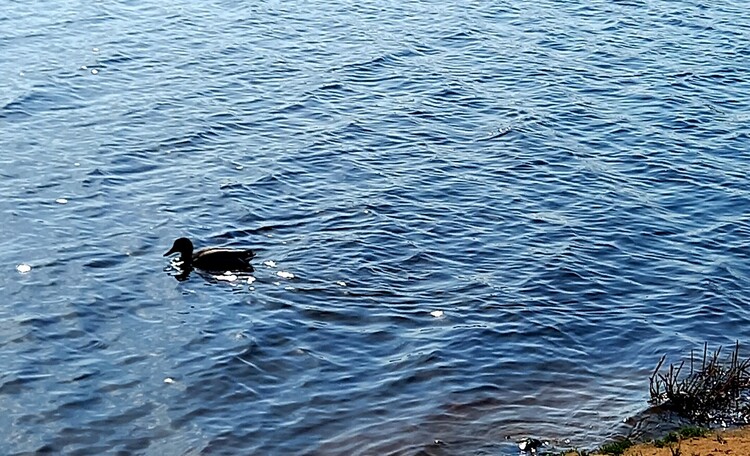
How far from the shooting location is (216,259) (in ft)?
45.1

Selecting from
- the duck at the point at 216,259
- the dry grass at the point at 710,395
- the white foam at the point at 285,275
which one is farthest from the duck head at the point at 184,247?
the dry grass at the point at 710,395

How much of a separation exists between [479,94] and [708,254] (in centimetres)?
678

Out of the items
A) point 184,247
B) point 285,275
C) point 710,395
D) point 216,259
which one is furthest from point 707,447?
point 184,247

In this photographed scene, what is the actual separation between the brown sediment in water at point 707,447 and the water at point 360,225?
0.89 meters

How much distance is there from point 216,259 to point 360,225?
2304 millimetres

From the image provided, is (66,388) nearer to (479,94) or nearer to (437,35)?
(479,94)

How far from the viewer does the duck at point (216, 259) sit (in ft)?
45.1

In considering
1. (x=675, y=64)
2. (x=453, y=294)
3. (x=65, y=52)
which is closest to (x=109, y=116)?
(x=65, y=52)

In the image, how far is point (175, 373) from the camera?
1179 centimetres

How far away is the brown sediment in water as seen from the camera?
9352 mm

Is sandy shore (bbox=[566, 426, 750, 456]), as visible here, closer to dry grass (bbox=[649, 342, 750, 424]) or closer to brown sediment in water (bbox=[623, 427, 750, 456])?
brown sediment in water (bbox=[623, 427, 750, 456])

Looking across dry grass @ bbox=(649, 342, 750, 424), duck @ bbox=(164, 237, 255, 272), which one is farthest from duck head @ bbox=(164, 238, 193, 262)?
dry grass @ bbox=(649, 342, 750, 424)

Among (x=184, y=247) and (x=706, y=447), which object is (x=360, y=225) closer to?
(x=184, y=247)

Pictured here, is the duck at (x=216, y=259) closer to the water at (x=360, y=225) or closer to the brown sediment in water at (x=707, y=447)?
the water at (x=360, y=225)
